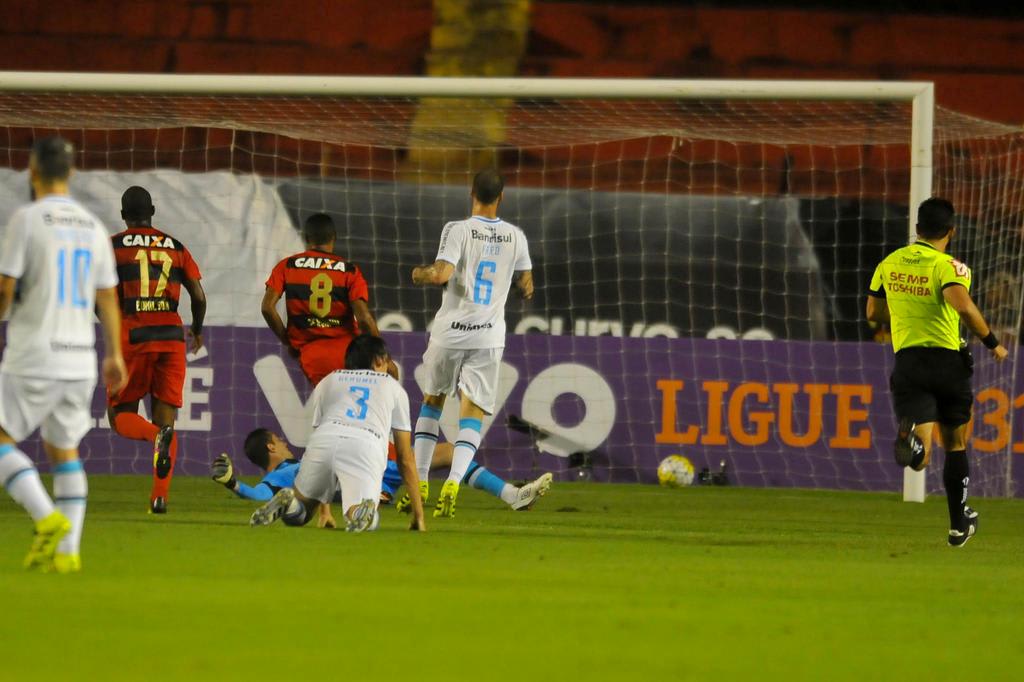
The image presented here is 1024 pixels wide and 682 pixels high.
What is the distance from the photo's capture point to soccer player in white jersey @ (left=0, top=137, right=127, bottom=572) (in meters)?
6.40

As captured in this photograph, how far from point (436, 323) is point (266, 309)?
1032mm

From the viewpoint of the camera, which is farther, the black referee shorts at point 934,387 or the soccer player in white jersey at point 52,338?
the black referee shorts at point 934,387

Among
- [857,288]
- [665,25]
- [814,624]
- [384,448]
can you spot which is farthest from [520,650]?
[665,25]

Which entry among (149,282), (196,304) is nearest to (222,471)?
(196,304)

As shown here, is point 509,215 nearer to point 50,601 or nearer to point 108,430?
point 108,430

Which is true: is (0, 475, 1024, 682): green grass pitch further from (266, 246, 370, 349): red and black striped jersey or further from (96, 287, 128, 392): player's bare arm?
(266, 246, 370, 349): red and black striped jersey

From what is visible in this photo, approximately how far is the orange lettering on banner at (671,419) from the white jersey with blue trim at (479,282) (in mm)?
3587

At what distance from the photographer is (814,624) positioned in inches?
223

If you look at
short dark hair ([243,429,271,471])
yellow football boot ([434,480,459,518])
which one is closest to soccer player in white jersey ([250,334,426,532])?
yellow football boot ([434,480,459,518])

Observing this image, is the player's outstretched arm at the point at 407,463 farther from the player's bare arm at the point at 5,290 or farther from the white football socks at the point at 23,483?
the player's bare arm at the point at 5,290

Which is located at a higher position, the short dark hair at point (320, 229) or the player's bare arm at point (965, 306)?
the short dark hair at point (320, 229)

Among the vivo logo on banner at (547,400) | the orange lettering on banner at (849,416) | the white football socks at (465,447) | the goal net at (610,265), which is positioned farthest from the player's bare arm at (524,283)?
the orange lettering on banner at (849,416)

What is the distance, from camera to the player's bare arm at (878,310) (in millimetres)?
9164

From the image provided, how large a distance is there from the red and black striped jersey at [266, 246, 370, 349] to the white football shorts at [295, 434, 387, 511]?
1784mm
